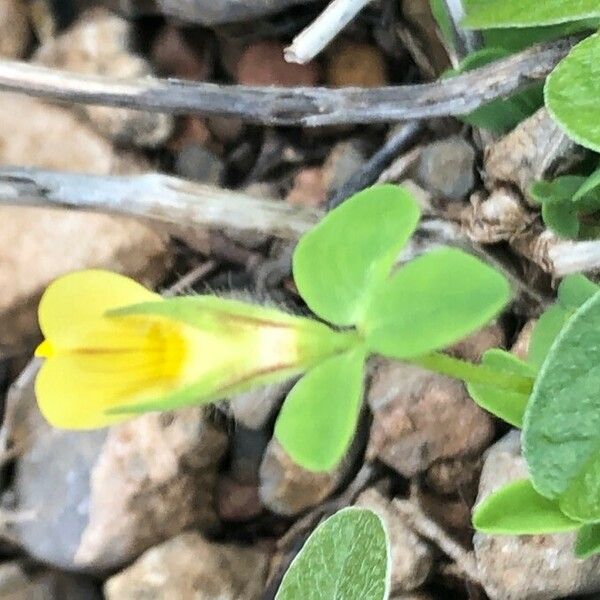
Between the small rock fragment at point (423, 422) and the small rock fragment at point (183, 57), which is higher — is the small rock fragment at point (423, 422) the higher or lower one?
A: the lower one

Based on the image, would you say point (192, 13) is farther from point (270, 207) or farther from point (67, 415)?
point (67, 415)

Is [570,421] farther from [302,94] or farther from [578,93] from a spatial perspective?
[302,94]

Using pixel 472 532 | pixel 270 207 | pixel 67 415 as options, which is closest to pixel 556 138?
pixel 270 207

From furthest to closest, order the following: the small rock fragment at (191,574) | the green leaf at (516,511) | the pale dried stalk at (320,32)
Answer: the small rock fragment at (191,574)
the pale dried stalk at (320,32)
the green leaf at (516,511)

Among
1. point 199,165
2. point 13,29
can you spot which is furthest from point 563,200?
point 13,29

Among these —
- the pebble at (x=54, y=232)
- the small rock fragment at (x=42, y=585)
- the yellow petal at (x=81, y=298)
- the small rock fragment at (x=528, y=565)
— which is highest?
the yellow petal at (x=81, y=298)

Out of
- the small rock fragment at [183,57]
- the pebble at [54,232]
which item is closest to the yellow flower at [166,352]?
the pebble at [54,232]

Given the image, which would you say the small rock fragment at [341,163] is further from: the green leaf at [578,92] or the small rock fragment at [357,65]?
the green leaf at [578,92]
